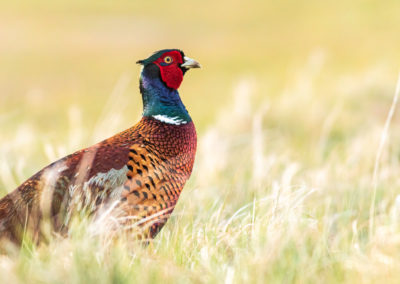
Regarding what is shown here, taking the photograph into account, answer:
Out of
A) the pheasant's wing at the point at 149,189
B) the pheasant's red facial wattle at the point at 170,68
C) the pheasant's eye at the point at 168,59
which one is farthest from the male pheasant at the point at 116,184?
the pheasant's eye at the point at 168,59

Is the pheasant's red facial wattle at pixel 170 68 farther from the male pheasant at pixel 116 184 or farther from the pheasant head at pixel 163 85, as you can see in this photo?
the male pheasant at pixel 116 184

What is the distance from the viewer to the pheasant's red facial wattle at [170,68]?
3.84m

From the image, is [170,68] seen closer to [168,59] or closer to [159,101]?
[168,59]

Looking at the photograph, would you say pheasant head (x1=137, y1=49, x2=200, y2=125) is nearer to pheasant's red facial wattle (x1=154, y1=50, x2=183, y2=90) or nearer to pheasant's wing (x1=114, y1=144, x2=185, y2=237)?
pheasant's red facial wattle (x1=154, y1=50, x2=183, y2=90)

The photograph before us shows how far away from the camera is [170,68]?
3857 mm

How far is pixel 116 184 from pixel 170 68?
0.88 m

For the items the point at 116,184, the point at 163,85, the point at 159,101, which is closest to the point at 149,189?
the point at 116,184

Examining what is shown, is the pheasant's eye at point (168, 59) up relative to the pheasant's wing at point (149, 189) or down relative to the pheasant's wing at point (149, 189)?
up

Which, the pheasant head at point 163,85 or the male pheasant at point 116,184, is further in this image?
the pheasant head at point 163,85

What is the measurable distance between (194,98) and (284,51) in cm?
920

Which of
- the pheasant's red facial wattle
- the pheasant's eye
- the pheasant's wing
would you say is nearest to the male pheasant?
the pheasant's wing

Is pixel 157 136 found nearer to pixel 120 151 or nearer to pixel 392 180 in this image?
pixel 120 151

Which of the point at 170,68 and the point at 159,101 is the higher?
the point at 170,68

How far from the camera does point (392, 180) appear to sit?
5.55 meters
